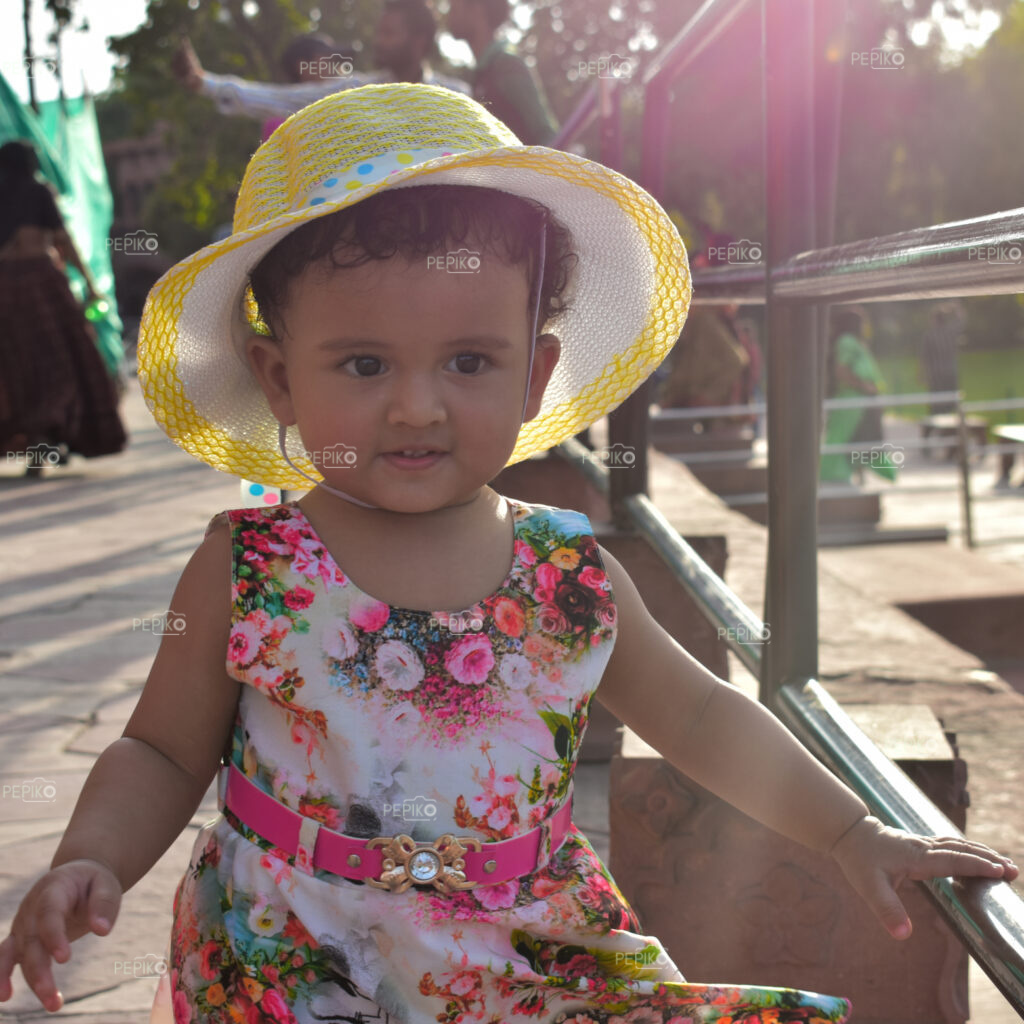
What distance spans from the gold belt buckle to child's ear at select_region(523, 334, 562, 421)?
543mm

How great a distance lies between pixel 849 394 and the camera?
420 inches

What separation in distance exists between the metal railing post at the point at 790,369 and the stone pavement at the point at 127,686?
575mm

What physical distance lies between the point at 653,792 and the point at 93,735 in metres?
1.64

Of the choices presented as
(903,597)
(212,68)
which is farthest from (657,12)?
(903,597)

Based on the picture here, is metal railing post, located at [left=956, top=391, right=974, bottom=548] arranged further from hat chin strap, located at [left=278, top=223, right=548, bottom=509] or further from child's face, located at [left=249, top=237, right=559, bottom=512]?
child's face, located at [left=249, top=237, right=559, bottom=512]

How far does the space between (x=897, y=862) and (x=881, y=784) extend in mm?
130

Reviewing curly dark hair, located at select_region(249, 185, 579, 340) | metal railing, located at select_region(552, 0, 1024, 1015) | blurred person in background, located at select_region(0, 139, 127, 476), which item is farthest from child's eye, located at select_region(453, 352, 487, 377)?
blurred person in background, located at select_region(0, 139, 127, 476)

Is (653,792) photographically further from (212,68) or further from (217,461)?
(212,68)

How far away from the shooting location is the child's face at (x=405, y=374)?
139 cm

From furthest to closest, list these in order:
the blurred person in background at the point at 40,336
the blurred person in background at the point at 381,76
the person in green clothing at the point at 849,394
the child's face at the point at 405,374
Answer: the person in green clothing at the point at 849,394 < the blurred person in background at the point at 40,336 < the blurred person in background at the point at 381,76 < the child's face at the point at 405,374

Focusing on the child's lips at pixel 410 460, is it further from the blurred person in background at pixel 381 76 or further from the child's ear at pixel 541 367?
the blurred person in background at pixel 381 76

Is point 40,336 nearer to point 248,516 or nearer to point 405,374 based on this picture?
point 248,516

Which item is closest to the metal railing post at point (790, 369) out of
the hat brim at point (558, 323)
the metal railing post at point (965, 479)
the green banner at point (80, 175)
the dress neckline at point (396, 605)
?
the hat brim at point (558, 323)

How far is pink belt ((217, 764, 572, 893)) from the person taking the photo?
1.34 metres
